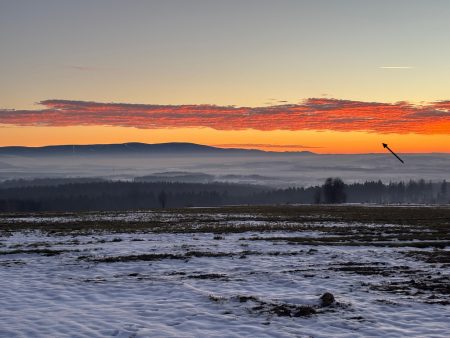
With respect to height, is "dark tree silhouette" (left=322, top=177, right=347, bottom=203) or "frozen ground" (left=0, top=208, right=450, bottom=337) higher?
"frozen ground" (left=0, top=208, right=450, bottom=337)

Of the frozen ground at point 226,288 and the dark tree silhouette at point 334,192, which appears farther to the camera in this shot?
the dark tree silhouette at point 334,192

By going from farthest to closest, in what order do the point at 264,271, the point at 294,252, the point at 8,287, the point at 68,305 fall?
the point at 294,252 < the point at 264,271 < the point at 8,287 < the point at 68,305

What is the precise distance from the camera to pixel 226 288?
16.9m

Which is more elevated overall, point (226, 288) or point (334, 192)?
point (226, 288)

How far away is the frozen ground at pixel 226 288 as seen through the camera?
12.3m

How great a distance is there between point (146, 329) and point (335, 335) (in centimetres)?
488

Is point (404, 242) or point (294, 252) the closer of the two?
point (294, 252)

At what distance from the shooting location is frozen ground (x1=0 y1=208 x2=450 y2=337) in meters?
12.3

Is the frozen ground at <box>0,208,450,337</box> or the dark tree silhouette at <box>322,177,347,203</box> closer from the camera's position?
the frozen ground at <box>0,208,450,337</box>

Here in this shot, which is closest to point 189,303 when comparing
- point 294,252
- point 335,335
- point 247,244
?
point 335,335

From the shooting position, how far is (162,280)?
18297 mm

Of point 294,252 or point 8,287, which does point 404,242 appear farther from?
point 8,287

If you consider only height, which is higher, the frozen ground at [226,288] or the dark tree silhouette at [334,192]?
the frozen ground at [226,288]

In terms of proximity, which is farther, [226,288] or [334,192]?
[334,192]
